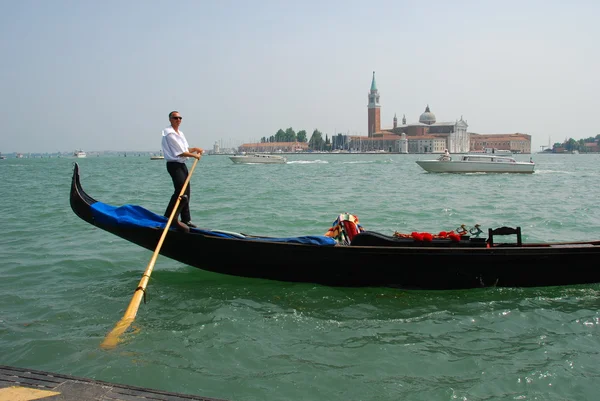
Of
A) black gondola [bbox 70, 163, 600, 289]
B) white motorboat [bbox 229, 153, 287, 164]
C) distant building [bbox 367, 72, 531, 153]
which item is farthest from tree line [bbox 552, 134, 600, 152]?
black gondola [bbox 70, 163, 600, 289]

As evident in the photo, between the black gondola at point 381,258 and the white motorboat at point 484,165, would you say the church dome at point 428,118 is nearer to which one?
the white motorboat at point 484,165

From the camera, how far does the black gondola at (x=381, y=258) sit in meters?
4.64

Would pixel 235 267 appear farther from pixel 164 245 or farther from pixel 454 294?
pixel 454 294

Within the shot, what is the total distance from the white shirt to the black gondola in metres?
0.62

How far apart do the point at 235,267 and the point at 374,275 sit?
53.2 inches

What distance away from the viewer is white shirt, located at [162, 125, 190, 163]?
16.6 ft

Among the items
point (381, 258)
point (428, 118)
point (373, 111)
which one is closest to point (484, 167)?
point (381, 258)

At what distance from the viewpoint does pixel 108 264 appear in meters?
6.55

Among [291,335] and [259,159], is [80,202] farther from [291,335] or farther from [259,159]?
[259,159]

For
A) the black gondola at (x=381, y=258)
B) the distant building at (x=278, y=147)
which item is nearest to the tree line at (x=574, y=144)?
the distant building at (x=278, y=147)

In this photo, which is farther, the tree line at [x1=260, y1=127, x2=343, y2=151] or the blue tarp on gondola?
the tree line at [x1=260, y1=127, x2=343, y2=151]

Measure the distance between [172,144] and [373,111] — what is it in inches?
4949

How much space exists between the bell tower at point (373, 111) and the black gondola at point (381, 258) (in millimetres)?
124998

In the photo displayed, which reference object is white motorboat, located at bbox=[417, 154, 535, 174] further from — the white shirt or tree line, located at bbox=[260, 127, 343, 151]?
tree line, located at bbox=[260, 127, 343, 151]
